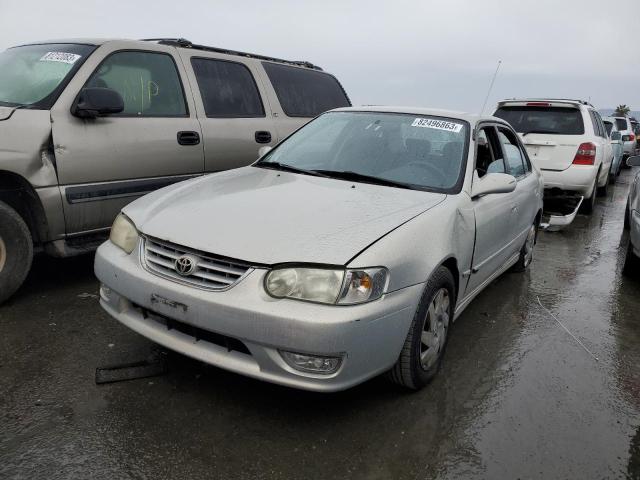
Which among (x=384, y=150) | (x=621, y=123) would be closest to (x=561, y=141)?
(x=384, y=150)

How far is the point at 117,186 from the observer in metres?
4.02

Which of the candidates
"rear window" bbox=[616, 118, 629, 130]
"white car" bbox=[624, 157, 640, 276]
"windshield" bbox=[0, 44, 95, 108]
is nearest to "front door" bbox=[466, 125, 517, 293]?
→ "white car" bbox=[624, 157, 640, 276]

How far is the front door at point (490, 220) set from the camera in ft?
11.1

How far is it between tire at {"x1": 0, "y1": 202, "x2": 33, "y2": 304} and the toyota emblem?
69.4 inches

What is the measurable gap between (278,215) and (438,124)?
159 cm

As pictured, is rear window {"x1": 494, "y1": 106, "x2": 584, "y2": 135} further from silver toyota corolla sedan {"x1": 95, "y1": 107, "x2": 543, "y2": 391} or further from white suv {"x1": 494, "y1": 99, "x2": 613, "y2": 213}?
silver toyota corolla sedan {"x1": 95, "y1": 107, "x2": 543, "y2": 391}

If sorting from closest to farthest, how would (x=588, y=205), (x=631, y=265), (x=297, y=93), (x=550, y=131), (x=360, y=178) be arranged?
(x=360, y=178)
(x=631, y=265)
(x=297, y=93)
(x=550, y=131)
(x=588, y=205)

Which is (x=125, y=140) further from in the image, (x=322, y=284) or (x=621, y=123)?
(x=621, y=123)

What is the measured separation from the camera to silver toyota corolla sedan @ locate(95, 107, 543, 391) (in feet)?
7.41

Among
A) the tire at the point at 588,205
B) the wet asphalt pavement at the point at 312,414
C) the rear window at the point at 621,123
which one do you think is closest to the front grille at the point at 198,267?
the wet asphalt pavement at the point at 312,414

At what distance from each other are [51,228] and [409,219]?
8.38 feet

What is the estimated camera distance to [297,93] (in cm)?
577

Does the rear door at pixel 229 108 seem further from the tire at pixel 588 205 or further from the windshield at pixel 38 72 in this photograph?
the tire at pixel 588 205

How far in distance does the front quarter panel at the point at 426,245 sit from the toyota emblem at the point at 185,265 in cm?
73
